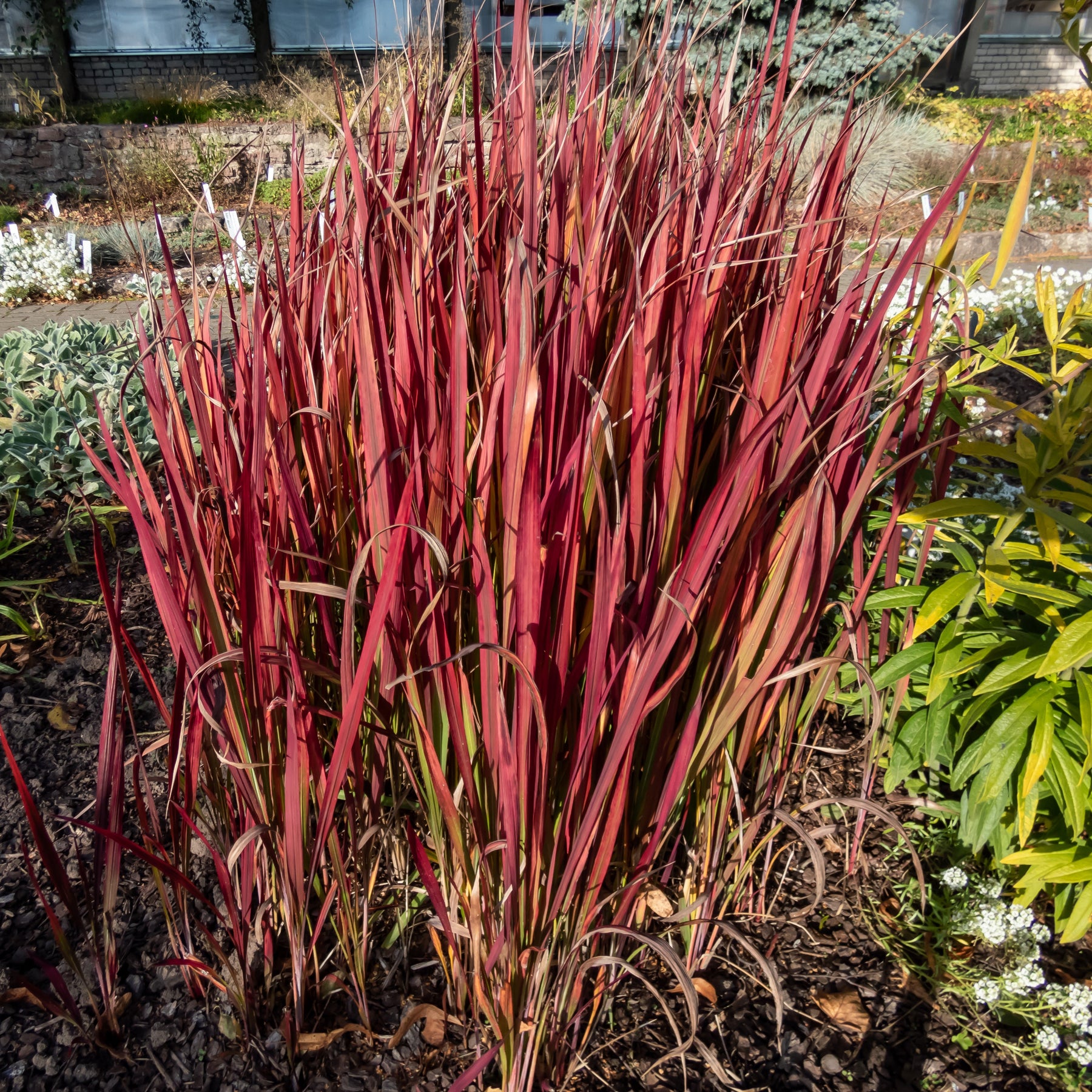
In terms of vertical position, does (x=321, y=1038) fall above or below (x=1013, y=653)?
below

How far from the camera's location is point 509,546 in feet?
2.93

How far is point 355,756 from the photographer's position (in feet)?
3.41

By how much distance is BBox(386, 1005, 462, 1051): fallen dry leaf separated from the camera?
46.3 inches

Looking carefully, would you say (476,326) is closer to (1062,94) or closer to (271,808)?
(271,808)

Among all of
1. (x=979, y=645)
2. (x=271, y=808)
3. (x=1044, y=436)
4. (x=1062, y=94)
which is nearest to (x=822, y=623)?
(x=979, y=645)

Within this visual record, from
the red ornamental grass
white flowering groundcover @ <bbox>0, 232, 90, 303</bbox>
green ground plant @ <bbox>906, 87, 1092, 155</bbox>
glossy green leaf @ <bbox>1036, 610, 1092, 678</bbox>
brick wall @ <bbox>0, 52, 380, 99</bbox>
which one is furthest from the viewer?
brick wall @ <bbox>0, 52, 380, 99</bbox>

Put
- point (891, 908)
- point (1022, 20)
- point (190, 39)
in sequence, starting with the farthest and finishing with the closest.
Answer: point (1022, 20) < point (190, 39) < point (891, 908)

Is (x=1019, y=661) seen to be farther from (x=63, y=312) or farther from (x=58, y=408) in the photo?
(x=63, y=312)

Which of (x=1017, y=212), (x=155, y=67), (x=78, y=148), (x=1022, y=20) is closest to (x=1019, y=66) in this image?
(x=1022, y=20)

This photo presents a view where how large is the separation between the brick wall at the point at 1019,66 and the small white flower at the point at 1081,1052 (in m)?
20.0

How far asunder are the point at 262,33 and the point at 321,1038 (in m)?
16.7

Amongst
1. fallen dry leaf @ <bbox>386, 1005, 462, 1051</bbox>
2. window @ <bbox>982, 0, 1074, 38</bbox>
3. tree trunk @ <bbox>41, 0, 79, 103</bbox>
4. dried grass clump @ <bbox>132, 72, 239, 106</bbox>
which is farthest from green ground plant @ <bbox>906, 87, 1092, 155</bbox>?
tree trunk @ <bbox>41, 0, 79, 103</bbox>

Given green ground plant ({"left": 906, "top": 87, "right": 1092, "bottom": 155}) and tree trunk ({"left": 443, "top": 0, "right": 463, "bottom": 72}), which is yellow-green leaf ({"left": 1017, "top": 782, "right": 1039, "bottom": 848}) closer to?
tree trunk ({"left": 443, "top": 0, "right": 463, "bottom": 72})

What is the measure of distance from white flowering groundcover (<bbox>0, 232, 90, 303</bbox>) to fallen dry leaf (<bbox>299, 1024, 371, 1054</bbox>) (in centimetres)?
667
